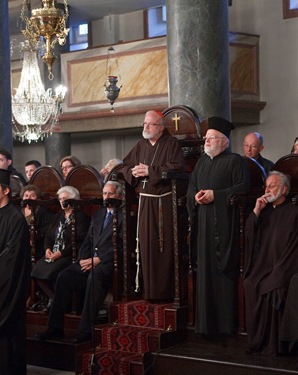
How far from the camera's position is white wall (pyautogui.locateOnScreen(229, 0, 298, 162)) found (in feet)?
60.2

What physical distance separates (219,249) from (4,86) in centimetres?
550

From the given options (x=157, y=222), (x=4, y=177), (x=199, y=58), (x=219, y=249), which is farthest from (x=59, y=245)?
(x=199, y=58)

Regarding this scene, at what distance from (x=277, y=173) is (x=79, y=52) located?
495 inches

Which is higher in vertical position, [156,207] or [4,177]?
[4,177]

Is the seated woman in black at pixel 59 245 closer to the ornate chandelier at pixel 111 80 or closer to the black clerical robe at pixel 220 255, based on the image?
the black clerical robe at pixel 220 255

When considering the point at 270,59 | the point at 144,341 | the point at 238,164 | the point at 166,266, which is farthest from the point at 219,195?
the point at 270,59

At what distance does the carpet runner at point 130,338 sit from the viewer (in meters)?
8.52

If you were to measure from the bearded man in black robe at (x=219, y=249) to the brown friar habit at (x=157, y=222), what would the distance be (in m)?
0.44

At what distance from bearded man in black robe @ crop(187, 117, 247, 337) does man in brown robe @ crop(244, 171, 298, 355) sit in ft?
0.71

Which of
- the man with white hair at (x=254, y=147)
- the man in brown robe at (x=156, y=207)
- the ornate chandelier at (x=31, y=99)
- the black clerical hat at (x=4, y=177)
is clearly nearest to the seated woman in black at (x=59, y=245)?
the man in brown robe at (x=156, y=207)

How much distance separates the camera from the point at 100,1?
19938 millimetres

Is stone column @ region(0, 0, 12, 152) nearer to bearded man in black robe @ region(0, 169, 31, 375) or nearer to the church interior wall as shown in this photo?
bearded man in black robe @ region(0, 169, 31, 375)

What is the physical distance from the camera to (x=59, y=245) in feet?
33.3

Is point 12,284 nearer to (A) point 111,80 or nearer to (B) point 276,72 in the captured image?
(A) point 111,80
